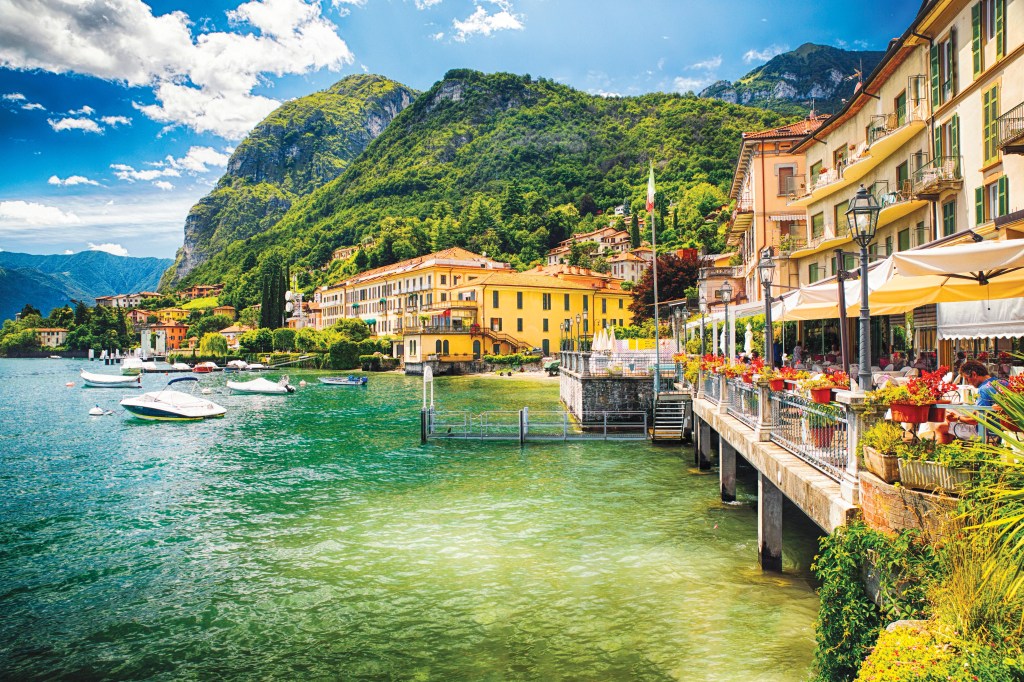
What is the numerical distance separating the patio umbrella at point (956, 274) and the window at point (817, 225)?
2252 cm

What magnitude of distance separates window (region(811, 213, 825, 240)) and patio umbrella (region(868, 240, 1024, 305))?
22.5 metres

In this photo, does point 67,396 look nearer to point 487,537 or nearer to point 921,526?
point 487,537

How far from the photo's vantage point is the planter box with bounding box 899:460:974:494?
5.58m

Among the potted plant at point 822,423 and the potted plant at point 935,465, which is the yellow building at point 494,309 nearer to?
the potted plant at point 822,423

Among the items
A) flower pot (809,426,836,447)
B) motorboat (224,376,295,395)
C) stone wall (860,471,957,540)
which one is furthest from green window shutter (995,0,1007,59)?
motorboat (224,376,295,395)

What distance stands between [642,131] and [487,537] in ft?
483

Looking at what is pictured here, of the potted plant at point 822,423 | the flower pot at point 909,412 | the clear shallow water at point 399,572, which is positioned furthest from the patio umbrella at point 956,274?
the clear shallow water at point 399,572

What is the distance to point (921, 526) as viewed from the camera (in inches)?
229

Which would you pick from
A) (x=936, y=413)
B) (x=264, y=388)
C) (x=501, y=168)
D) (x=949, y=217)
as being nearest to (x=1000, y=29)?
(x=949, y=217)

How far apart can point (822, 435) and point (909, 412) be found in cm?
274

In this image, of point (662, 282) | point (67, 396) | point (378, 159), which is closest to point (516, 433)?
point (662, 282)

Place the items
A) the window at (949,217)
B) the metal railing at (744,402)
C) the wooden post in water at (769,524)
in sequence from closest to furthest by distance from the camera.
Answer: the wooden post in water at (769,524) → the metal railing at (744,402) → the window at (949,217)

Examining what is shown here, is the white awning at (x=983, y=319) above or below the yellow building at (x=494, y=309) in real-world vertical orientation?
below

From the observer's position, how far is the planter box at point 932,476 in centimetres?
558
